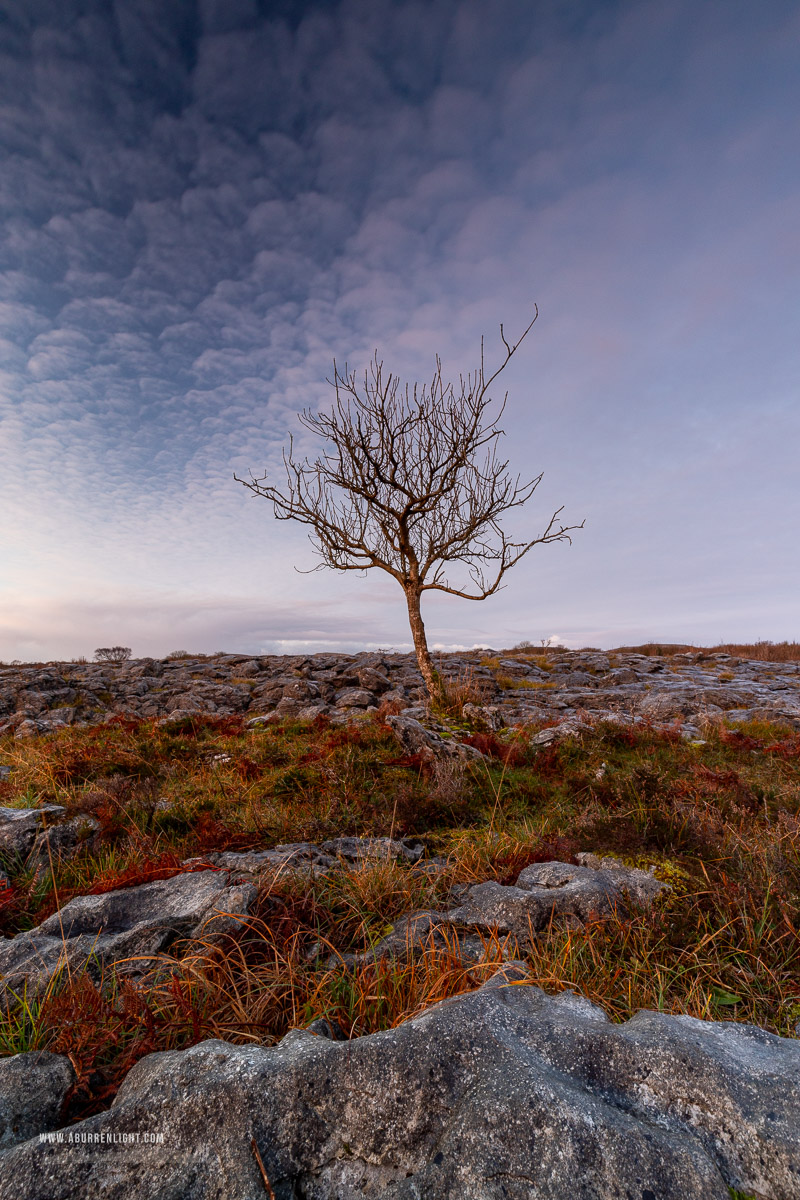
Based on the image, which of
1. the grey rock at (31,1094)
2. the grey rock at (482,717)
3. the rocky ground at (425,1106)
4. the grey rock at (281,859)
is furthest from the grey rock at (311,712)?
the grey rock at (31,1094)

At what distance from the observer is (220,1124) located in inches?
66.6

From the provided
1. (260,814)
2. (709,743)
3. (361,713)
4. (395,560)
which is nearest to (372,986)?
(260,814)

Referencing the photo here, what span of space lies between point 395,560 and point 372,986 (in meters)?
12.5

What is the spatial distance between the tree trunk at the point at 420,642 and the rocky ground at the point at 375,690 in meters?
1.19

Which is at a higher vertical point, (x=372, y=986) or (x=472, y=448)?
(x=472, y=448)

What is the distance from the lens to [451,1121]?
1648 mm

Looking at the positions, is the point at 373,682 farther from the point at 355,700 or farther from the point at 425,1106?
the point at 425,1106

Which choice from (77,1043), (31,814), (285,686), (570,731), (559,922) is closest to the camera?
(77,1043)

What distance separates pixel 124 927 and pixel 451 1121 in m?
3.14

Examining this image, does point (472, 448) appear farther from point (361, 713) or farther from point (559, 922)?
point (559, 922)

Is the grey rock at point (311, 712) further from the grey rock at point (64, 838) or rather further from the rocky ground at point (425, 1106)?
the rocky ground at point (425, 1106)

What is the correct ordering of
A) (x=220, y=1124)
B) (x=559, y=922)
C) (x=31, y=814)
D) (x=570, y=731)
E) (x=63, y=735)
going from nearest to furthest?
(x=220, y=1124) → (x=559, y=922) → (x=31, y=814) → (x=570, y=731) → (x=63, y=735)

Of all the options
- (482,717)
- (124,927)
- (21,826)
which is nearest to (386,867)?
(124,927)

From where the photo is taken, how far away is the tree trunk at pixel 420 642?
1340 centimetres
